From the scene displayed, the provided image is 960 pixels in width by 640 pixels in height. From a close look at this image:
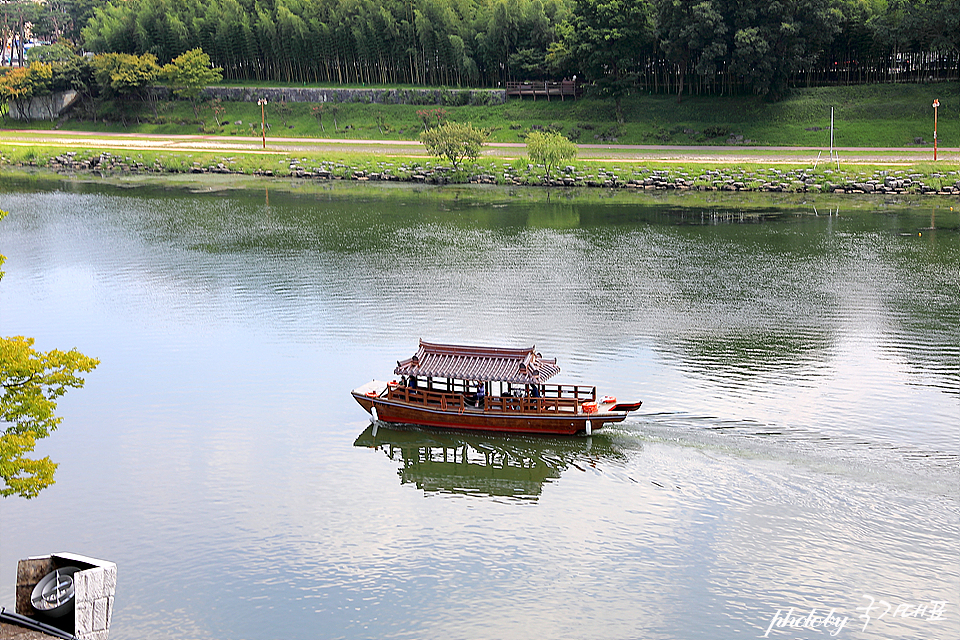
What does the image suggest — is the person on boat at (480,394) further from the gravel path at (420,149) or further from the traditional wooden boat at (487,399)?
the gravel path at (420,149)

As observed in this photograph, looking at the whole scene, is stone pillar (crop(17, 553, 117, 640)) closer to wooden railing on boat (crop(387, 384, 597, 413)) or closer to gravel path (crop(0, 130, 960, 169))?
wooden railing on boat (crop(387, 384, 597, 413))

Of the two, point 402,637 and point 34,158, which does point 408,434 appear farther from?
point 34,158

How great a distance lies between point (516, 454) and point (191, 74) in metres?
89.5

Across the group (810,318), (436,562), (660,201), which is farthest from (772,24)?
(436,562)

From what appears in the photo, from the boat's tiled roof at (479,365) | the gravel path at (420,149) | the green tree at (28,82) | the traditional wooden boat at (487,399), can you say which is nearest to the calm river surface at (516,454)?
the traditional wooden boat at (487,399)

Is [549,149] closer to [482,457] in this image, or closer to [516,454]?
[516,454]

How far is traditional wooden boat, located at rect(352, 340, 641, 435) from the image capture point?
28078mm

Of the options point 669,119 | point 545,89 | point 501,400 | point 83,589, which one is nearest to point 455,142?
point 669,119

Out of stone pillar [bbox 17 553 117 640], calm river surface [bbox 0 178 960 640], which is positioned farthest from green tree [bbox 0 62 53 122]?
stone pillar [bbox 17 553 117 640]

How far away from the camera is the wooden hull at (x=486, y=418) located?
28.0m

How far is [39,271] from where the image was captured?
49875 mm

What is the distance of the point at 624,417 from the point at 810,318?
1479 cm

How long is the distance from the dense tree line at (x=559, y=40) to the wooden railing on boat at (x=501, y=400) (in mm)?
60326

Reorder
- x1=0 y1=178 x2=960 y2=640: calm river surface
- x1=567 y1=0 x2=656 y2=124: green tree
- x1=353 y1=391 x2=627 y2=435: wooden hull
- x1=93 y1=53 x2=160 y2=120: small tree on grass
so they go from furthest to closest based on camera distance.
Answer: x1=93 y1=53 x2=160 y2=120: small tree on grass
x1=567 y1=0 x2=656 y2=124: green tree
x1=353 y1=391 x2=627 y2=435: wooden hull
x1=0 y1=178 x2=960 y2=640: calm river surface
